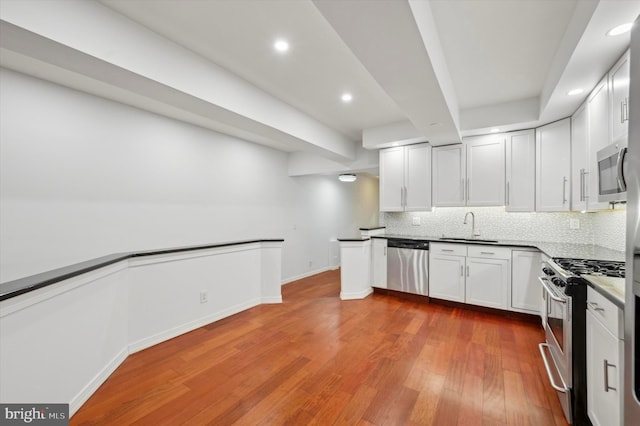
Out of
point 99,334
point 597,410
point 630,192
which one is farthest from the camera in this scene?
point 99,334

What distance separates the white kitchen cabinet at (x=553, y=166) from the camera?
3.12 m

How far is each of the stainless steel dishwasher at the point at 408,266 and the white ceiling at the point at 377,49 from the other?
1.78 m

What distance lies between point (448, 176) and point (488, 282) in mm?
1582

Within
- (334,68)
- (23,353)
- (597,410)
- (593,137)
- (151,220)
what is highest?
(334,68)

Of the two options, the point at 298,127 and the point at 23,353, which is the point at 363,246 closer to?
the point at 298,127

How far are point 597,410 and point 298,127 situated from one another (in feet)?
11.6

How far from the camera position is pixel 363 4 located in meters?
1.35

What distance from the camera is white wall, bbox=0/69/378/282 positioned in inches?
98.9

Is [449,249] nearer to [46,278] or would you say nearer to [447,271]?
[447,271]

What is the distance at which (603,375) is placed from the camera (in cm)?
139

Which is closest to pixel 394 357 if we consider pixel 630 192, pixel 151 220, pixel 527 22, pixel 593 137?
pixel 630 192

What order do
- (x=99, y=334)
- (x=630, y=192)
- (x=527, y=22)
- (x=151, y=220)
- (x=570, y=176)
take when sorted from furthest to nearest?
(x=151, y=220) → (x=570, y=176) → (x=99, y=334) → (x=527, y=22) → (x=630, y=192)

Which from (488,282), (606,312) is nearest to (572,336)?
(606,312)

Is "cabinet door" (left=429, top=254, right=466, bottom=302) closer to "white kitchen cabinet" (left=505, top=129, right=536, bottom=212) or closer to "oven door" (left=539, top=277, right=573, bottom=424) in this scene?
"white kitchen cabinet" (left=505, top=129, right=536, bottom=212)
